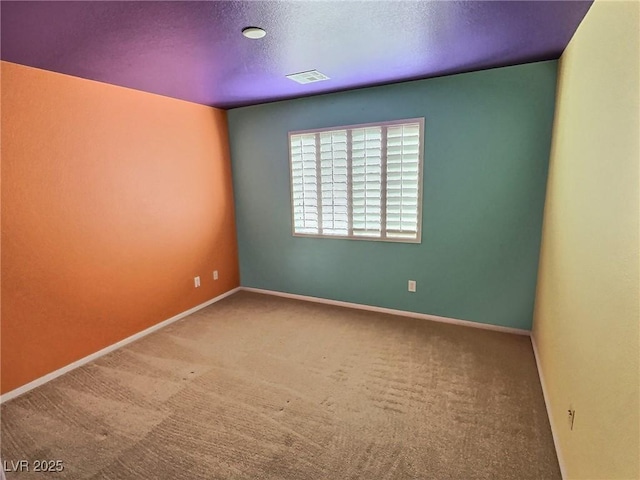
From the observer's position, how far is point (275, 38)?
2.03 meters

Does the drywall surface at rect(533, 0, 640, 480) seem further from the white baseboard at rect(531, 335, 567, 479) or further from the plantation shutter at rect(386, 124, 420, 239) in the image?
the plantation shutter at rect(386, 124, 420, 239)

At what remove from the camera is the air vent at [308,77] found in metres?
2.79

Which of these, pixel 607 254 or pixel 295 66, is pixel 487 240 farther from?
pixel 295 66

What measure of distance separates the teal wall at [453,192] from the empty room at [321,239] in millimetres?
21

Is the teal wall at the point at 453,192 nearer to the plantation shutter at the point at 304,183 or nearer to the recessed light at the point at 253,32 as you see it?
the plantation shutter at the point at 304,183

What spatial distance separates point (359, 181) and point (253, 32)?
1880mm

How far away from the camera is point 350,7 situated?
5.53 ft

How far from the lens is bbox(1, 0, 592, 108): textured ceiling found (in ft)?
5.52

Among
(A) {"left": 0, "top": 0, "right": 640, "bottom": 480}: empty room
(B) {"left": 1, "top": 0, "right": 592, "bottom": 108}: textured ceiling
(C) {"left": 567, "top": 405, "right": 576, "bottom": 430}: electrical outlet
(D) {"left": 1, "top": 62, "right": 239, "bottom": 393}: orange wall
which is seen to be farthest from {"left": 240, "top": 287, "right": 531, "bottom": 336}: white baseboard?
(B) {"left": 1, "top": 0, "right": 592, "bottom": 108}: textured ceiling

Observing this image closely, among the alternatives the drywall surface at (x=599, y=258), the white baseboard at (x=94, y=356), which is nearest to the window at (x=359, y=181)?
the drywall surface at (x=599, y=258)

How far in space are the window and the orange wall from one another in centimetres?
112

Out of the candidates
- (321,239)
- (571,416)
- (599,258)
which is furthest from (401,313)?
Answer: (599,258)

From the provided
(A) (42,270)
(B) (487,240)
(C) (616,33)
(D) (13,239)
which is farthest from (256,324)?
(C) (616,33)

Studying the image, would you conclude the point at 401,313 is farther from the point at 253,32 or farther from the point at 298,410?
the point at 253,32
